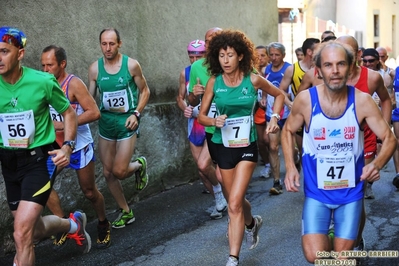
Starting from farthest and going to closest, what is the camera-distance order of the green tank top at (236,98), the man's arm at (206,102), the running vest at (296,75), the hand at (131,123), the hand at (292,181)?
the running vest at (296,75), the hand at (131,123), the man's arm at (206,102), the green tank top at (236,98), the hand at (292,181)

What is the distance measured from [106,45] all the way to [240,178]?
7.81 feet

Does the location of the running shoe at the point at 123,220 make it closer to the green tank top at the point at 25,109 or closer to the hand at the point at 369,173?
the green tank top at the point at 25,109

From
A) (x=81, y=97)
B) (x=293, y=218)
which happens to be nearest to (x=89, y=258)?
(x=81, y=97)

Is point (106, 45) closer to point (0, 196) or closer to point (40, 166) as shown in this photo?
point (0, 196)

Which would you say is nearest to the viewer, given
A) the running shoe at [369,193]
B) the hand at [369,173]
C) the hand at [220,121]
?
the hand at [369,173]

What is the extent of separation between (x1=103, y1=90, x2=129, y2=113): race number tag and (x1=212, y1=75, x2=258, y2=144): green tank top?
166 cm

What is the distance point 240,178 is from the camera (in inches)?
240

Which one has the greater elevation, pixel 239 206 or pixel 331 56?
pixel 331 56

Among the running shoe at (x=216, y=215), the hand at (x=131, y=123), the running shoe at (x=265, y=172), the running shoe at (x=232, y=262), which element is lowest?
the running shoe at (x=265, y=172)

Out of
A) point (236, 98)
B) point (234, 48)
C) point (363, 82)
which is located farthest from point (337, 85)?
point (363, 82)

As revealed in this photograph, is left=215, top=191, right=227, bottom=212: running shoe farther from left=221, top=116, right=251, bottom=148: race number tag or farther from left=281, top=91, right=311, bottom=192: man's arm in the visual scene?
left=281, top=91, right=311, bottom=192: man's arm

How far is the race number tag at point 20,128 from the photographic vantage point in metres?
5.28

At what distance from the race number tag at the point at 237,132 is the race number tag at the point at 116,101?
1739 millimetres

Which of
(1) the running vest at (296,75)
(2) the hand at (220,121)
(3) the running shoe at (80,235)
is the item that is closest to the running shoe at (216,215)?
(3) the running shoe at (80,235)
